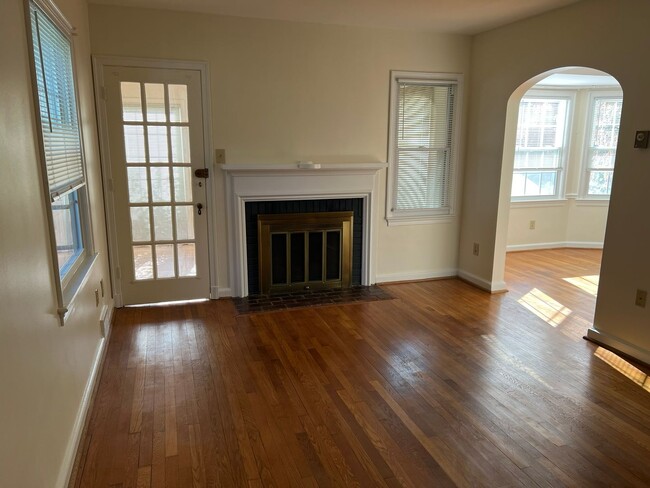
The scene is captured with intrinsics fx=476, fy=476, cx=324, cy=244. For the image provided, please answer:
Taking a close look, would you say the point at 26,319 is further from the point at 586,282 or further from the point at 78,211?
the point at 586,282

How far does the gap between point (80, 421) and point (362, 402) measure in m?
1.45

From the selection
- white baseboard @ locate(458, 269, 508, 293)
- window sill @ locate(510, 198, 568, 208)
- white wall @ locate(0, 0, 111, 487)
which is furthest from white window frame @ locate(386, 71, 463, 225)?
white wall @ locate(0, 0, 111, 487)

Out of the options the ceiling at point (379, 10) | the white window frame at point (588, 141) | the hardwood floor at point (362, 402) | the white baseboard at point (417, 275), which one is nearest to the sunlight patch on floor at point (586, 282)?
the hardwood floor at point (362, 402)

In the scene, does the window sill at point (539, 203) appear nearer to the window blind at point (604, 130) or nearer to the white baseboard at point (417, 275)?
the window blind at point (604, 130)

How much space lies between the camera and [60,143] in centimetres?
244

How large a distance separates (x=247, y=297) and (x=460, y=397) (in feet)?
7.60

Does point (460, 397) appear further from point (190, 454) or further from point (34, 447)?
point (34, 447)

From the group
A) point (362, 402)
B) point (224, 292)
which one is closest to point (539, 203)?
point (224, 292)

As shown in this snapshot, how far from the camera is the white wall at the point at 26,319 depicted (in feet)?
4.77

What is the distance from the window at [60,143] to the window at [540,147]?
553 cm

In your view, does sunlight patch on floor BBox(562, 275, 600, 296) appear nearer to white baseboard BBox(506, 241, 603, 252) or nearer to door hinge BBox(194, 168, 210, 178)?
white baseboard BBox(506, 241, 603, 252)

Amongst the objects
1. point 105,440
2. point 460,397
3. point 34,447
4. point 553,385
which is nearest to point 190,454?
point 105,440

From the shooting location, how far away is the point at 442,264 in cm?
519

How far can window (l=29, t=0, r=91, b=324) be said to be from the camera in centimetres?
210
